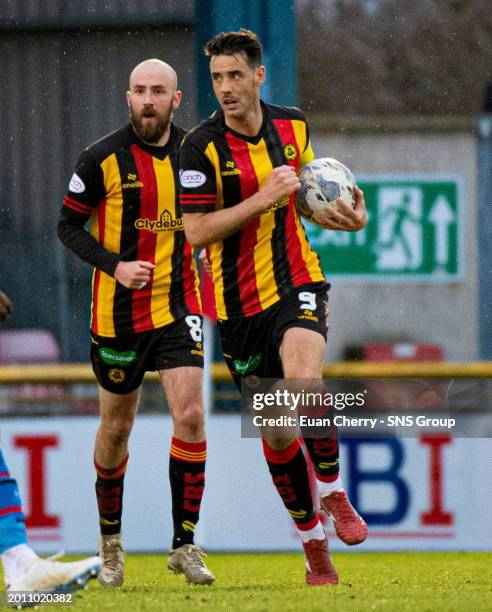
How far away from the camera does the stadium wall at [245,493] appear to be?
7.59 m

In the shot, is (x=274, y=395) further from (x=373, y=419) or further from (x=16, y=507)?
(x=373, y=419)

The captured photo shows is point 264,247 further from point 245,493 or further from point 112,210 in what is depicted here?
point 245,493

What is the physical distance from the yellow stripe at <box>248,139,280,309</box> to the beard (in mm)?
492

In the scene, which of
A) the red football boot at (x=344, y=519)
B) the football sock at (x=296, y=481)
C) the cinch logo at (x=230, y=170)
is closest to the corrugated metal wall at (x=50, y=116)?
the cinch logo at (x=230, y=170)

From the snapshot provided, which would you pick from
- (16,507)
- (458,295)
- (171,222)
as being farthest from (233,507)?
(16,507)

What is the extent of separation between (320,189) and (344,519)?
42.9 inches

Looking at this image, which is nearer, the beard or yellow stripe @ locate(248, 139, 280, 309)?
yellow stripe @ locate(248, 139, 280, 309)

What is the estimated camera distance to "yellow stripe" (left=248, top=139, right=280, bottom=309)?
18.0 feet

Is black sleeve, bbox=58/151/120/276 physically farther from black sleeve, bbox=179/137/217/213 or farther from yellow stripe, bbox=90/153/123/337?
black sleeve, bbox=179/137/217/213

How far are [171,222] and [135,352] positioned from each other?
48cm

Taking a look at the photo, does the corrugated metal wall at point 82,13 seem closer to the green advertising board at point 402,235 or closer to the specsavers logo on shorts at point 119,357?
the green advertising board at point 402,235

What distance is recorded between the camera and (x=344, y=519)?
538 cm

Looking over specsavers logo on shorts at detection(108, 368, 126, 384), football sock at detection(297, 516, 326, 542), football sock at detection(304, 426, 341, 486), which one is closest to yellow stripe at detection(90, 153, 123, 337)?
specsavers logo on shorts at detection(108, 368, 126, 384)

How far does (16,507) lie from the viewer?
4516 millimetres
